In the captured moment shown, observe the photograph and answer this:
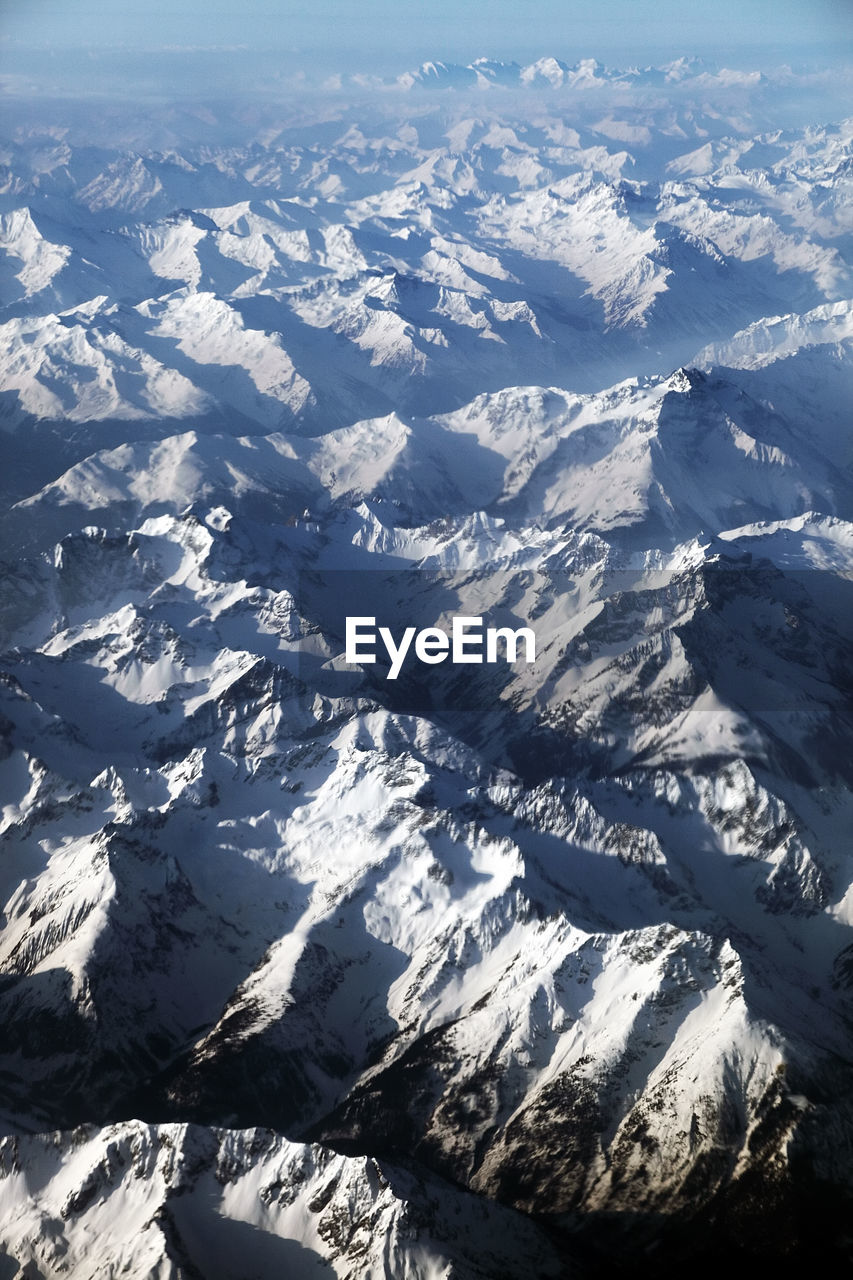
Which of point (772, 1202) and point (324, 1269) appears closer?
point (324, 1269)

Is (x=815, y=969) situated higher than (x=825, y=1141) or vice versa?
(x=825, y=1141)

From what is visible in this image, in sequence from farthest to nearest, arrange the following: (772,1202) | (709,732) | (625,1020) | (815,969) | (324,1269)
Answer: (709,732) < (815,969) < (625,1020) < (772,1202) < (324,1269)

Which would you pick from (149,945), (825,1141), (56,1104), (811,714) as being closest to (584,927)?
(825,1141)

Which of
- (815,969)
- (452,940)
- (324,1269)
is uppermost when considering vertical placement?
(324,1269)

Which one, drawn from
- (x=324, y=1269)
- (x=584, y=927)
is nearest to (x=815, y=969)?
(x=584, y=927)

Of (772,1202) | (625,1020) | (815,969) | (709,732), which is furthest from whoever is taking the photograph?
(709,732)

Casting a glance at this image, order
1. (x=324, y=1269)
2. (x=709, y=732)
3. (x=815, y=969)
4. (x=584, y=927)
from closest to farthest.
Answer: (x=324, y=1269), (x=584, y=927), (x=815, y=969), (x=709, y=732)

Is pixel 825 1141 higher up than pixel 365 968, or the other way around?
pixel 825 1141

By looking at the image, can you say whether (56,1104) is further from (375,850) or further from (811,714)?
(811,714)

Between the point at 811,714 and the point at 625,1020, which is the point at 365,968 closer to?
the point at 625,1020
